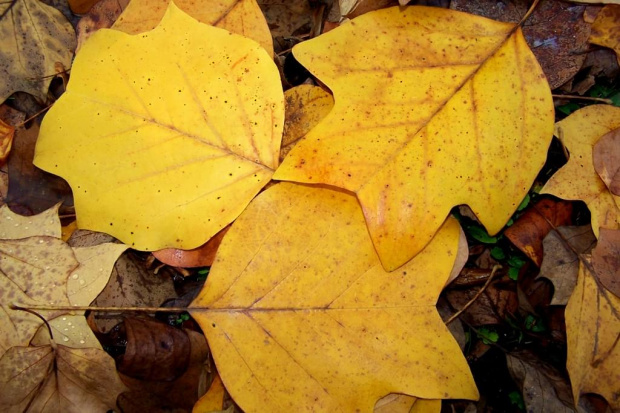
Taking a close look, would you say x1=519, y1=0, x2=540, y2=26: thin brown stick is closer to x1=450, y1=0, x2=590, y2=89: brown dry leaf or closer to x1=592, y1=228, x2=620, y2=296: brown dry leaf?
x1=450, y1=0, x2=590, y2=89: brown dry leaf

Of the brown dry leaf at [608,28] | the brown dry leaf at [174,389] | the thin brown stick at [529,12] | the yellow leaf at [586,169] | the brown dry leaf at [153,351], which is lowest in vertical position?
the brown dry leaf at [174,389]

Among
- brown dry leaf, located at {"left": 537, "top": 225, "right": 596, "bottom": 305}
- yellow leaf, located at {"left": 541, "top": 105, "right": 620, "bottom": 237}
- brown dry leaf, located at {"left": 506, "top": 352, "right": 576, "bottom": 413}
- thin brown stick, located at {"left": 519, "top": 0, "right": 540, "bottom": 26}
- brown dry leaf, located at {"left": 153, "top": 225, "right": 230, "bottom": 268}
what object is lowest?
brown dry leaf, located at {"left": 506, "top": 352, "right": 576, "bottom": 413}

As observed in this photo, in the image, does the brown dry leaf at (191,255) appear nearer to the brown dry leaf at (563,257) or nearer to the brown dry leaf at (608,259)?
the brown dry leaf at (563,257)

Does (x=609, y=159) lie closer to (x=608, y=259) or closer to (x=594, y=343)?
(x=608, y=259)

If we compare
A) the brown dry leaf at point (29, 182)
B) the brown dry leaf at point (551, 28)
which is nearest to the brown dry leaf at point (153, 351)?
the brown dry leaf at point (29, 182)

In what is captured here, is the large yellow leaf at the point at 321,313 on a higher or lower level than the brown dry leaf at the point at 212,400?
higher

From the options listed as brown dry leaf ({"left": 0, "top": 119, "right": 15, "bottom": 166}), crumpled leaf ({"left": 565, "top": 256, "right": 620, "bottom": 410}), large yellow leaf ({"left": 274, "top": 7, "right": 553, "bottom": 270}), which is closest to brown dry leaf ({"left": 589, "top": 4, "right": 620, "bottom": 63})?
large yellow leaf ({"left": 274, "top": 7, "right": 553, "bottom": 270})

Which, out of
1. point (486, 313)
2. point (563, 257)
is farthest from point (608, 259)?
point (486, 313)
